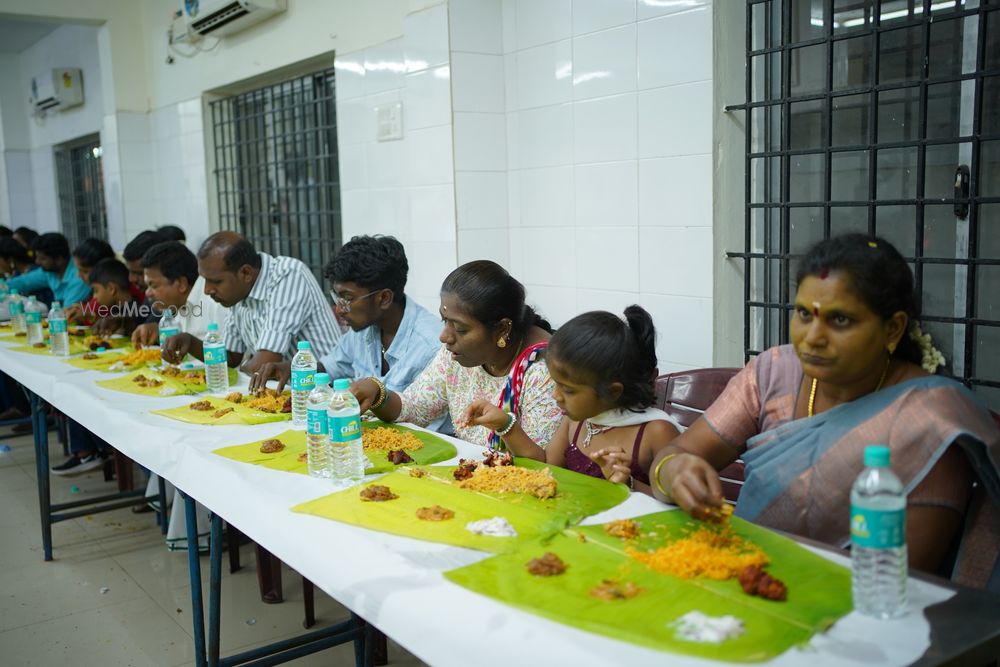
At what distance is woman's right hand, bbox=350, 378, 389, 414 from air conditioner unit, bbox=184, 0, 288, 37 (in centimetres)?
405

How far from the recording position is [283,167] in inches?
253

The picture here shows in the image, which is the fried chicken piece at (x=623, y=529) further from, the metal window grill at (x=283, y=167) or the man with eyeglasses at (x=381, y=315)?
the metal window grill at (x=283, y=167)

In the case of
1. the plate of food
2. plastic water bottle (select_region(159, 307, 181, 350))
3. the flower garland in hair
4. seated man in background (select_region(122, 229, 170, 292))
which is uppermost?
seated man in background (select_region(122, 229, 170, 292))

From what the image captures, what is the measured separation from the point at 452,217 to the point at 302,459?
227cm

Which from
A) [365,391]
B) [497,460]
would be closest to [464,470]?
[497,460]

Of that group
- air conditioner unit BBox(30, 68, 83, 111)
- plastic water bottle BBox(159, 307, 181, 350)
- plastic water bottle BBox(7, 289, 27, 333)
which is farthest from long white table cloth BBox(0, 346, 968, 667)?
air conditioner unit BBox(30, 68, 83, 111)

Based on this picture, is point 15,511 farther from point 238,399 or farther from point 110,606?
point 238,399

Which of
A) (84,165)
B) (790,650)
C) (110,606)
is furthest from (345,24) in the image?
(84,165)

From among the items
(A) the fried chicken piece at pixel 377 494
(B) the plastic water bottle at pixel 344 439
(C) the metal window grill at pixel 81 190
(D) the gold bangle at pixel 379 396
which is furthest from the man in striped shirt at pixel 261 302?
(C) the metal window grill at pixel 81 190

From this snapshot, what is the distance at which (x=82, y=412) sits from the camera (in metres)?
3.24

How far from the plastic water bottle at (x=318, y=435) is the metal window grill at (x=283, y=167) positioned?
373cm

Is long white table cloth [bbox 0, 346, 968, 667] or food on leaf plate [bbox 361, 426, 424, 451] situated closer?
long white table cloth [bbox 0, 346, 968, 667]

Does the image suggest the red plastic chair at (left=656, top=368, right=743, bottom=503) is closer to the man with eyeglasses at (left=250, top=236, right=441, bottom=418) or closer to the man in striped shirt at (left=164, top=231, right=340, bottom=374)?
the man with eyeglasses at (left=250, top=236, right=441, bottom=418)

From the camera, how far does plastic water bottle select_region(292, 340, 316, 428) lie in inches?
106
